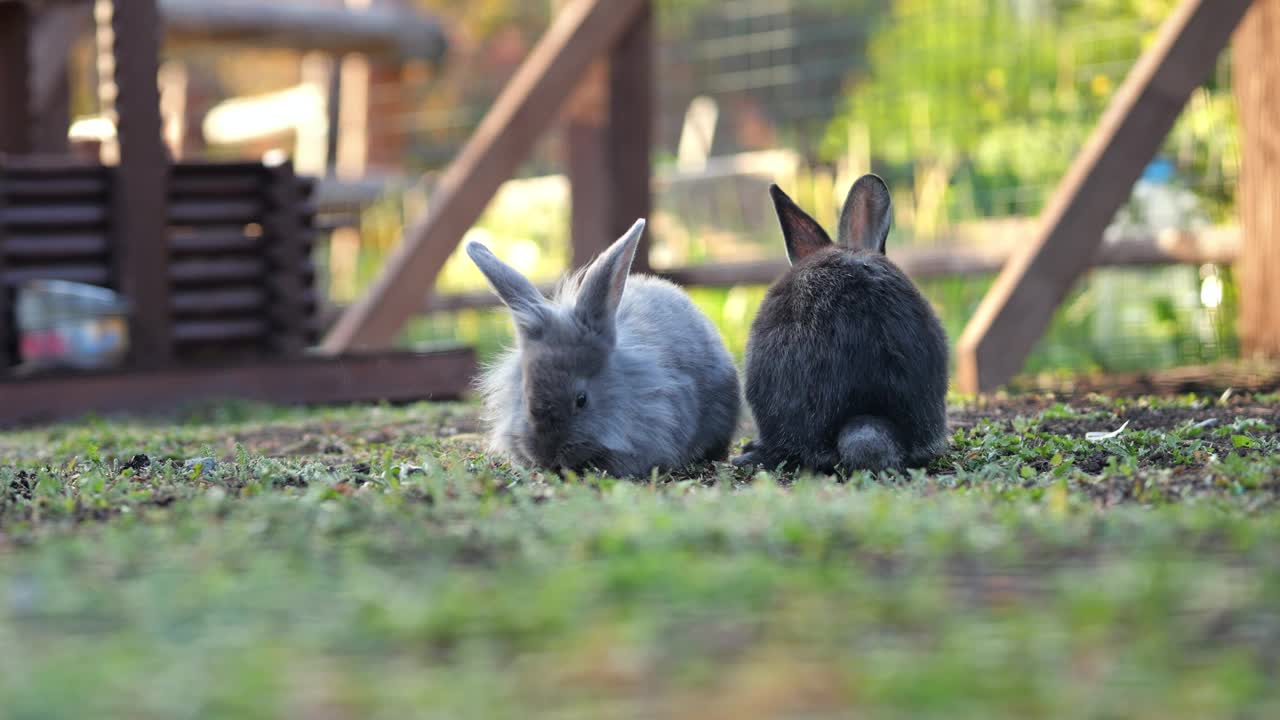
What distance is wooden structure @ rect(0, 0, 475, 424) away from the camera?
5.91 meters

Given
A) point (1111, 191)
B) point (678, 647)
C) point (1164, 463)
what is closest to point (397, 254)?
point (1111, 191)

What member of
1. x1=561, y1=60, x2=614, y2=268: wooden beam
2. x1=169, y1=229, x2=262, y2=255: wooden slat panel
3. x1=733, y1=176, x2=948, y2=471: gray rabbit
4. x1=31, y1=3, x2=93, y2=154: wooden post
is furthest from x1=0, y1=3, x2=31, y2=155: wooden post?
x1=733, y1=176, x2=948, y2=471: gray rabbit

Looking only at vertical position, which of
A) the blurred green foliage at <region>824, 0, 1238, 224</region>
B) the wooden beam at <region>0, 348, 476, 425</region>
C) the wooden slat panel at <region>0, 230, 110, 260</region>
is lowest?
the wooden beam at <region>0, 348, 476, 425</region>

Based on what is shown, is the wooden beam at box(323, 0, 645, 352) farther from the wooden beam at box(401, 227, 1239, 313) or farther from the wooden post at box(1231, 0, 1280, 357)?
the wooden post at box(1231, 0, 1280, 357)

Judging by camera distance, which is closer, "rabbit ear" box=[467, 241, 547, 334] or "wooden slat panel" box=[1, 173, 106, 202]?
"rabbit ear" box=[467, 241, 547, 334]

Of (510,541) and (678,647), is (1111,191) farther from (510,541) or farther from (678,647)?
(678,647)

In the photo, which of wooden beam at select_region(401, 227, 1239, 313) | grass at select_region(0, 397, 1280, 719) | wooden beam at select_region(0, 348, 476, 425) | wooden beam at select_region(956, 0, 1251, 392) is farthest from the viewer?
wooden beam at select_region(401, 227, 1239, 313)

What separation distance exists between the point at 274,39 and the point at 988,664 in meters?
7.65

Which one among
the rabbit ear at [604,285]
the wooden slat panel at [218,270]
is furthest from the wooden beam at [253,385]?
the rabbit ear at [604,285]

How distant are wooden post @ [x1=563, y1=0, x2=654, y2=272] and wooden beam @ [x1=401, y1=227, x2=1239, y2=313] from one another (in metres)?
0.32

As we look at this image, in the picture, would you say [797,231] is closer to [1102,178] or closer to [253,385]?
[1102,178]

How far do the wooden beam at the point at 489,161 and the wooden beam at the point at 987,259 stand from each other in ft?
1.75

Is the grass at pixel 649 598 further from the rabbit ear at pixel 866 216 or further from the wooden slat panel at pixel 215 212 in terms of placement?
the wooden slat panel at pixel 215 212

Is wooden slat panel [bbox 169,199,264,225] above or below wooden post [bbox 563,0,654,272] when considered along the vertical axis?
below
